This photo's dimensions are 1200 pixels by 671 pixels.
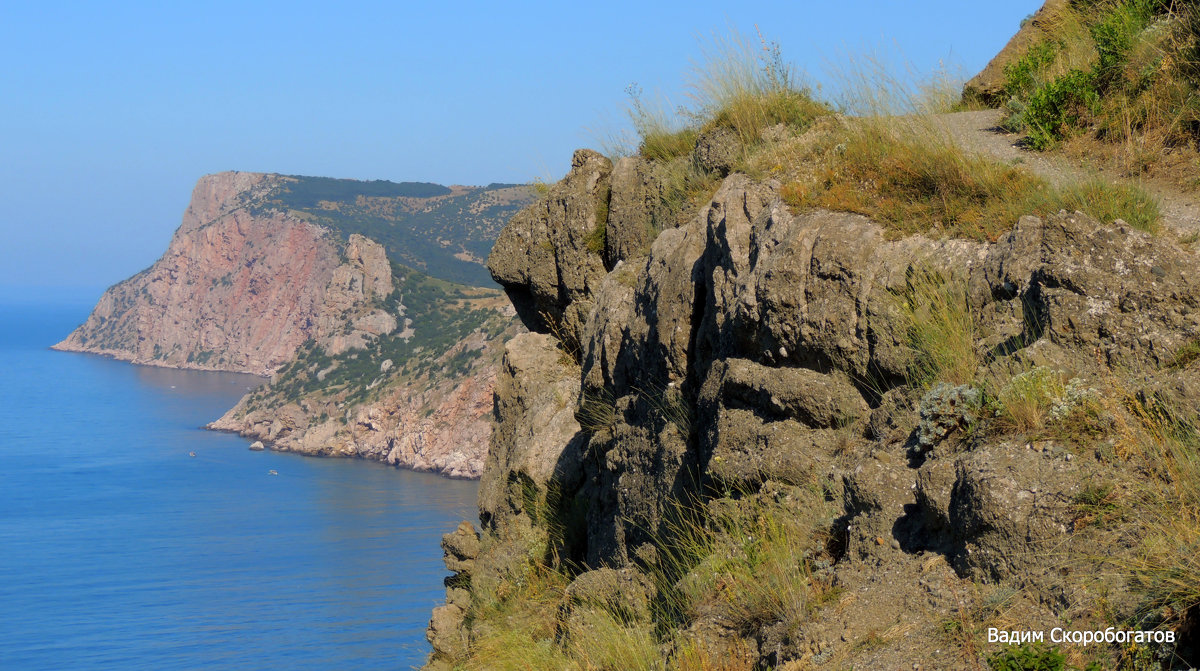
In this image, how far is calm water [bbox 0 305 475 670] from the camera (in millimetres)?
83062

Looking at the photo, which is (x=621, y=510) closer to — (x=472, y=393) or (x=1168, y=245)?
(x=1168, y=245)

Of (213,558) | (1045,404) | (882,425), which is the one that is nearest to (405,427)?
(213,558)

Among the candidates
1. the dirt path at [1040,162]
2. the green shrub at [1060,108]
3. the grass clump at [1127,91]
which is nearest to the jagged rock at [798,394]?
the dirt path at [1040,162]

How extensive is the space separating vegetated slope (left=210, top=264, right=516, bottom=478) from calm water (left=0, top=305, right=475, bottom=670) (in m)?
5.06

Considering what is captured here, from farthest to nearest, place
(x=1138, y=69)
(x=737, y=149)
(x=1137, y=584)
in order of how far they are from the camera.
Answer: (x=737, y=149)
(x=1138, y=69)
(x=1137, y=584)

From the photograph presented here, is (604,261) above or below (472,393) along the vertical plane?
above

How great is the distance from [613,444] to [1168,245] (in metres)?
4.98

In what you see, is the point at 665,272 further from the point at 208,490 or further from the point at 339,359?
the point at 339,359

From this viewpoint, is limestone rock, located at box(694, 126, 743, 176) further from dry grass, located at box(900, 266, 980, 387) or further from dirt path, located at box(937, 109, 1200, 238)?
dry grass, located at box(900, 266, 980, 387)

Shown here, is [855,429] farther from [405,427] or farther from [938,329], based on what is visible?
[405,427]

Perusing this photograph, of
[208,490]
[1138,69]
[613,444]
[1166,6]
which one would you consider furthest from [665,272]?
[208,490]

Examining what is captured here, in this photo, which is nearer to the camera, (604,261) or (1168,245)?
(1168,245)

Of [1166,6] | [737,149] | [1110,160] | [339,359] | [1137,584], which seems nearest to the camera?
[1137,584]

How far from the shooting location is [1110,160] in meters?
7.20
